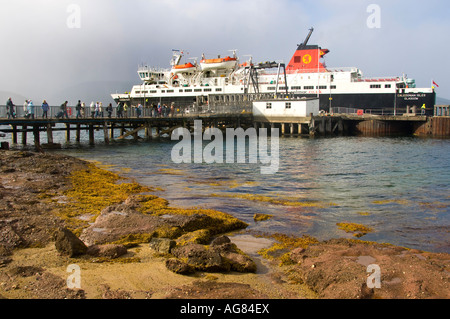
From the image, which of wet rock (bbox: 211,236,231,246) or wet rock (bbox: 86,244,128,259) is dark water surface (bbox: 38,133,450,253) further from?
wet rock (bbox: 86,244,128,259)

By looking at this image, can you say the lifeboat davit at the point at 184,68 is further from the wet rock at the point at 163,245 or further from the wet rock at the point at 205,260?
the wet rock at the point at 205,260

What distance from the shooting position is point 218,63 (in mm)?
62375

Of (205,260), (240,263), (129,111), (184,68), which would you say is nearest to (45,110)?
(129,111)

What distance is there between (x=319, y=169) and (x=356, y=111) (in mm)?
35175

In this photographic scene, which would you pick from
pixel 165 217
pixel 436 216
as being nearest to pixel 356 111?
pixel 436 216

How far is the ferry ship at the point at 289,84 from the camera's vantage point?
53219 millimetres

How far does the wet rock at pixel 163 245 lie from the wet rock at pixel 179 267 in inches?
37.0

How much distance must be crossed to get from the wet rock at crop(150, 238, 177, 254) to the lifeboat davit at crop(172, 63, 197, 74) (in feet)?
194

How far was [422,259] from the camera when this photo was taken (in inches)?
295

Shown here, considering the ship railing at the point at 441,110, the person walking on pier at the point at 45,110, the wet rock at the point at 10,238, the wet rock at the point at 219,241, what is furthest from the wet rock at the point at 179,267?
the ship railing at the point at 441,110

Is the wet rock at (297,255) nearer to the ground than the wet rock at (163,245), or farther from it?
nearer to the ground

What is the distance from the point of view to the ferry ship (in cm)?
5322

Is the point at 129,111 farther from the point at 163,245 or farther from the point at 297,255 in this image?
the point at 297,255
